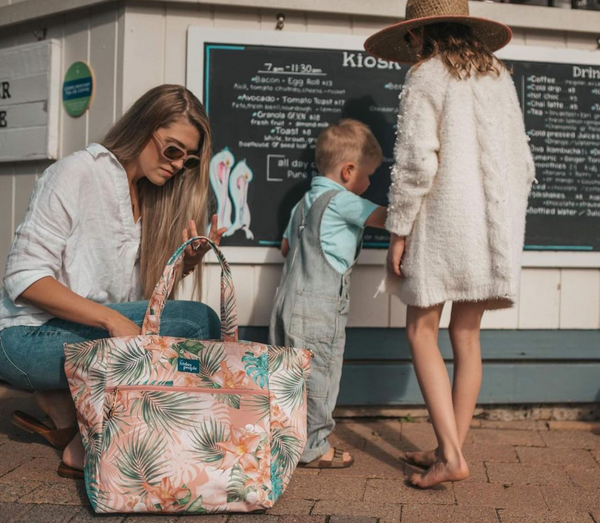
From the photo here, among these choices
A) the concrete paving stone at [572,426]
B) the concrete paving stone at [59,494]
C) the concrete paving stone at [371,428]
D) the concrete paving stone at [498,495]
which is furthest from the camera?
the concrete paving stone at [572,426]

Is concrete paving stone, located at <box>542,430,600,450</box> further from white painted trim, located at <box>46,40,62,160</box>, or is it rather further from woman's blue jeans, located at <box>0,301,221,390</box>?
white painted trim, located at <box>46,40,62,160</box>

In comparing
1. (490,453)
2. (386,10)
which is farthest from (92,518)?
(386,10)

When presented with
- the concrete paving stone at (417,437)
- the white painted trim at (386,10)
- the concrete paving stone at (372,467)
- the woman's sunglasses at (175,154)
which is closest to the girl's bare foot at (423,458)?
the concrete paving stone at (372,467)

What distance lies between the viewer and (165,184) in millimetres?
3414

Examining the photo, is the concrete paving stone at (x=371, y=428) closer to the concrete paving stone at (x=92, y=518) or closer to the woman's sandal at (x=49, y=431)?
the woman's sandal at (x=49, y=431)

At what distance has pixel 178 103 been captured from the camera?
3152 mm

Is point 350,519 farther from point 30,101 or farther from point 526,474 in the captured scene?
point 30,101

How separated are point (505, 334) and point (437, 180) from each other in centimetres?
143

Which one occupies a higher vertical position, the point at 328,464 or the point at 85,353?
the point at 85,353

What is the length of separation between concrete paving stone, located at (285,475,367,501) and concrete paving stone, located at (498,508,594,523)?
1.81ft

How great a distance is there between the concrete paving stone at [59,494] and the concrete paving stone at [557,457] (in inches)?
76.8

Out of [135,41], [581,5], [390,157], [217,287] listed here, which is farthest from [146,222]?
[581,5]

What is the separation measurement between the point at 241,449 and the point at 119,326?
65 centimetres

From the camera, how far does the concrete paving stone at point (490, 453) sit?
354 centimetres
